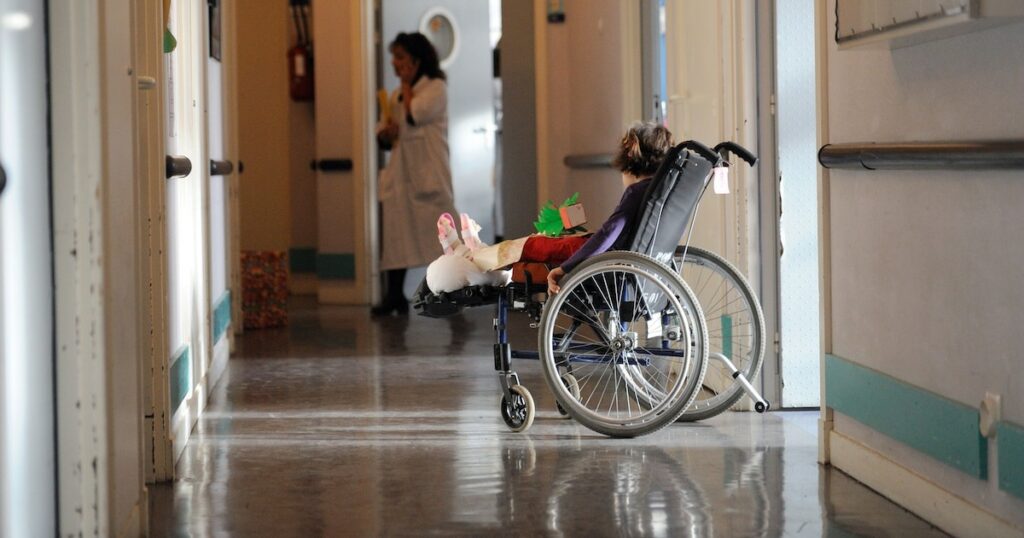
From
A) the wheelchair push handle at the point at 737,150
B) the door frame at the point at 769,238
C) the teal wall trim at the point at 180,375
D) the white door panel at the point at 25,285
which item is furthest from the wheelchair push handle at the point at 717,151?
the white door panel at the point at 25,285

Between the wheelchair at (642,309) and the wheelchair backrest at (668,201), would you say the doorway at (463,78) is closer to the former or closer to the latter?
the wheelchair at (642,309)

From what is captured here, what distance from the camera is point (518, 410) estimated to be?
173 inches

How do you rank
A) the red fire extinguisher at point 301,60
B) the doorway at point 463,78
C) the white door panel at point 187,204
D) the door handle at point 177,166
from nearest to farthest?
1. the door handle at point 177,166
2. the white door panel at point 187,204
3. the doorway at point 463,78
4. the red fire extinguisher at point 301,60

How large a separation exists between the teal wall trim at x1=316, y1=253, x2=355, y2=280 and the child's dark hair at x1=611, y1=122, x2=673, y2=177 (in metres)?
4.57

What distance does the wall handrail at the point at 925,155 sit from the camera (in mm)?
2670

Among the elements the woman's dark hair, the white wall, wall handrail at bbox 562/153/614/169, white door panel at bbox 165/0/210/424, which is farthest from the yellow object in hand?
the white wall

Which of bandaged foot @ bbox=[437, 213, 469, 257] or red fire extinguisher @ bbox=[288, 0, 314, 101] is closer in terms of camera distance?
bandaged foot @ bbox=[437, 213, 469, 257]

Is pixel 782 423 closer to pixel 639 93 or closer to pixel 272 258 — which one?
pixel 639 93

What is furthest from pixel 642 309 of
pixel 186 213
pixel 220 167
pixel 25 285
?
pixel 220 167

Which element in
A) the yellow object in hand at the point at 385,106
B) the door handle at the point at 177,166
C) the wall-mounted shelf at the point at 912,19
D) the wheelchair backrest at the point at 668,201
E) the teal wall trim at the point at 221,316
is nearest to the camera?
the wall-mounted shelf at the point at 912,19

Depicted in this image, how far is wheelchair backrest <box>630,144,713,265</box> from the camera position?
400cm

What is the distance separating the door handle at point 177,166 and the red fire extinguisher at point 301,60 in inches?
206

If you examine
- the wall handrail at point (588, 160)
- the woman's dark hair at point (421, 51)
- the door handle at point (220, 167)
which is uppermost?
the woman's dark hair at point (421, 51)

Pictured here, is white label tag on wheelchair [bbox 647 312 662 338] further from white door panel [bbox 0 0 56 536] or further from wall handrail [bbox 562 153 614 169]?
wall handrail [bbox 562 153 614 169]
